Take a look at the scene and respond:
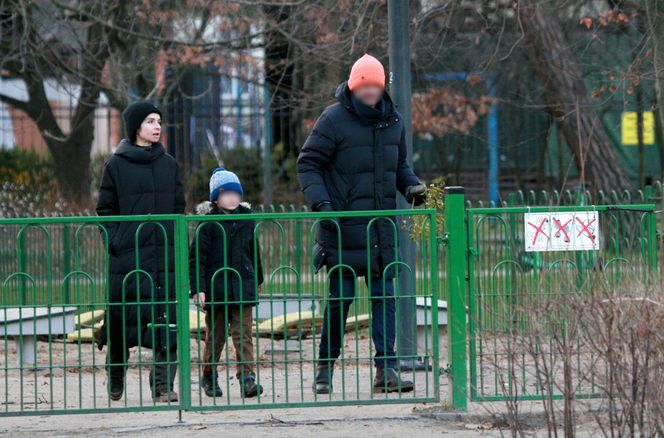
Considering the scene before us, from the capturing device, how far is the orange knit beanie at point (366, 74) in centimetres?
727

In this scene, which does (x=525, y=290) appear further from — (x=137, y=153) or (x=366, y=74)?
(x=137, y=153)

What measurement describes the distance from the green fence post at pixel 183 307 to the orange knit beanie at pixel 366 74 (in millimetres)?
1396

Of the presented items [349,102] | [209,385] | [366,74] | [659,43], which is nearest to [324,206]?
[349,102]

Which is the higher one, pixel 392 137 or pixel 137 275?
pixel 392 137

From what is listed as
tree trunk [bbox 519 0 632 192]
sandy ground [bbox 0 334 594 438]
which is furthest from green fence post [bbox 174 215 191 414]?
tree trunk [bbox 519 0 632 192]

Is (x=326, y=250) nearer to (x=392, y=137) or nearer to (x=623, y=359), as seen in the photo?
(x=392, y=137)

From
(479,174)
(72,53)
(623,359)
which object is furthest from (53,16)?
(623,359)

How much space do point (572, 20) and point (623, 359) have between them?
49.6 feet

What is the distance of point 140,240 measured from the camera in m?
7.09

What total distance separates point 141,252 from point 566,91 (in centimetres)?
1078

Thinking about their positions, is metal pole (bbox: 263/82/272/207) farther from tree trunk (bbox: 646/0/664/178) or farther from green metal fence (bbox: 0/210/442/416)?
tree trunk (bbox: 646/0/664/178)

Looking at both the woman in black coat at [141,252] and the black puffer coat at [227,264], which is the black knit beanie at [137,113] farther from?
the black puffer coat at [227,264]

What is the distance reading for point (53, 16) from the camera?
1662cm

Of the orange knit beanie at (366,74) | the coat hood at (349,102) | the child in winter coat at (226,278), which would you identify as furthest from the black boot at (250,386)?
the orange knit beanie at (366,74)
